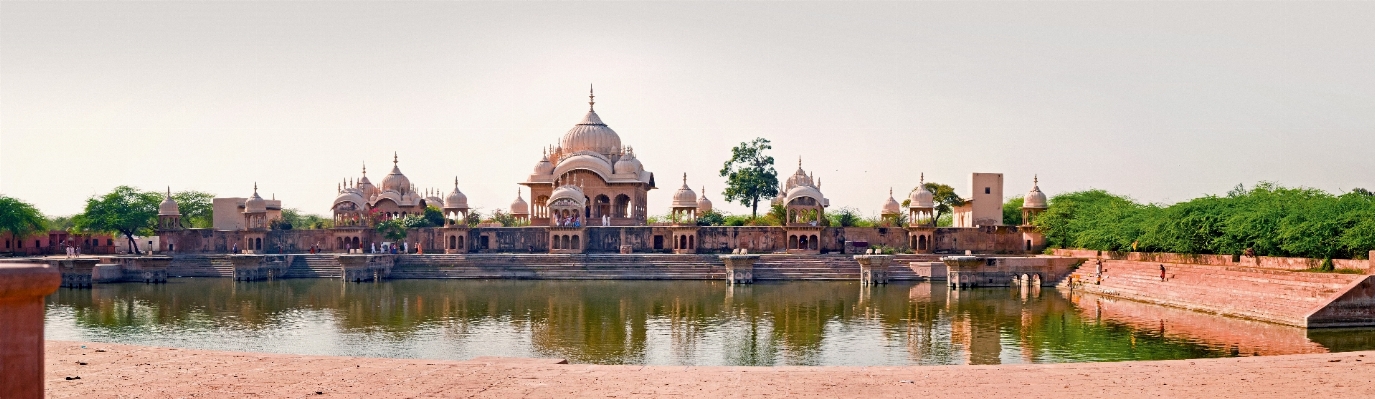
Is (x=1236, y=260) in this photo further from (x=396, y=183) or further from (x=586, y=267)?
(x=396, y=183)

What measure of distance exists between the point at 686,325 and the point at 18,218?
31205 millimetres

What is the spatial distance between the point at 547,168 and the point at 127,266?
16.4 metres

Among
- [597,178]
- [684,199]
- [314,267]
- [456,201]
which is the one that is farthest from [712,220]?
[314,267]

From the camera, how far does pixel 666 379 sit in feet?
34.1

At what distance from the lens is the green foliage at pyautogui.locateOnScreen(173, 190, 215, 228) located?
2084 inches

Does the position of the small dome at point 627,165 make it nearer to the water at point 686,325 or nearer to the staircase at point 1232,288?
the water at point 686,325

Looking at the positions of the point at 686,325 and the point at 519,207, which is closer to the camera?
the point at 686,325

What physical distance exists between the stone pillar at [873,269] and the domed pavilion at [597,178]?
13.9 metres

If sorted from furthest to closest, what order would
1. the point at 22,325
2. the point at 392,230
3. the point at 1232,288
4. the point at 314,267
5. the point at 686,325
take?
1. the point at 392,230
2. the point at 314,267
3. the point at 1232,288
4. the point at 686,325
5. the point at 22,325

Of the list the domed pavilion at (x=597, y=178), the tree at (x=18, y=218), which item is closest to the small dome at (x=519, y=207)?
the domed pavilion at (x=597, y=178)

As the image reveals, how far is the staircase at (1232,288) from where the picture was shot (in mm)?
19219

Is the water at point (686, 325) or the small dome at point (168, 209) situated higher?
the small dome at point (168, 209)

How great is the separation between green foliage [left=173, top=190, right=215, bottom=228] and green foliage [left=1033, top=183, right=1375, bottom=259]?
39369mm

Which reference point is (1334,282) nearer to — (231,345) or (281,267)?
(231,345)
